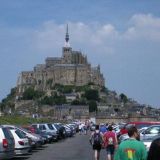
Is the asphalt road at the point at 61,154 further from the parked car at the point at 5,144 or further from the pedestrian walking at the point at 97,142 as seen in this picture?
the pedestrian walking at the point at 97,142

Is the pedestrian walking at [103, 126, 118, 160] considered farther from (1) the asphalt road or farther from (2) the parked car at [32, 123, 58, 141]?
(2) the parked car at [32, 123, 58, 141]

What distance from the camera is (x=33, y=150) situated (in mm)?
32500

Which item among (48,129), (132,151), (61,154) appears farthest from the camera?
(48,129)

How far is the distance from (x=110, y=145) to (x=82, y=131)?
61375 mm

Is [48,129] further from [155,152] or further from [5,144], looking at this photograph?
[155,152]

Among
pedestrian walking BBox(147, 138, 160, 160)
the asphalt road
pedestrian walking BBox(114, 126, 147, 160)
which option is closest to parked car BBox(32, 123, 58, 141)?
the asphalt road

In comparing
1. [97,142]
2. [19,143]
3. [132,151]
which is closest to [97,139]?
[97,142]

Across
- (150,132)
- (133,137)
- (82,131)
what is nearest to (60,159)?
(150,132)

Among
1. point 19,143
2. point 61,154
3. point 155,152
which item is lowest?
point 155,152

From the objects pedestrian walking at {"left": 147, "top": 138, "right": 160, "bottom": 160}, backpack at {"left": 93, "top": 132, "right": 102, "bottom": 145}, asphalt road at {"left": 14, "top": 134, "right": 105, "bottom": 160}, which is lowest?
pedestrian walking at {"left": 147, "top": 138, "right": 160, "bottom": 160}

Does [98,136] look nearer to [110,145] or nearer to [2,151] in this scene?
[110,145]

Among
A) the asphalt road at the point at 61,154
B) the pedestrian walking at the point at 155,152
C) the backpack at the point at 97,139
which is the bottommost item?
the pedestrian walking at the point at 155,152

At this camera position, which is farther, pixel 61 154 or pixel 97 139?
pixel 61 154

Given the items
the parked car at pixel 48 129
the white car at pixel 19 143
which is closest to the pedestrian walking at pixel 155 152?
the white car at pixel 19 143
